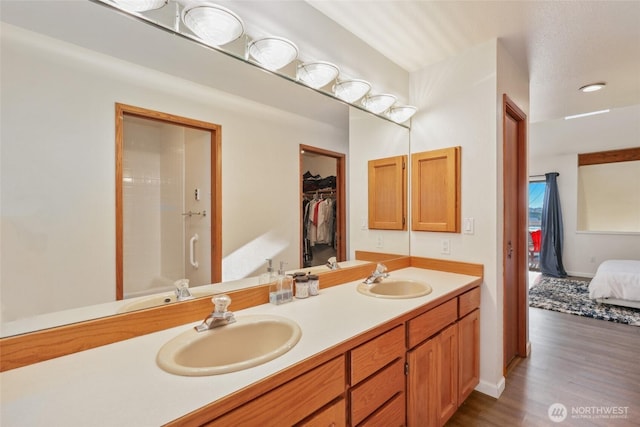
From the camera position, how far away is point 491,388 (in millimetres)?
1994

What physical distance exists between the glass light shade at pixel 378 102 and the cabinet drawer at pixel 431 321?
138 cm

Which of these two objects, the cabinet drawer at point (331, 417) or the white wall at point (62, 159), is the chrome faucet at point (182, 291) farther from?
the cabinet drawer at point (331, 417)

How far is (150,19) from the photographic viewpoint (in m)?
1.13

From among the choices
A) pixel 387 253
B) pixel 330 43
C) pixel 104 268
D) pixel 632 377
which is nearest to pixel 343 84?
pixel 330 43

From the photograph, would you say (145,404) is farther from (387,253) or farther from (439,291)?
(387,253)

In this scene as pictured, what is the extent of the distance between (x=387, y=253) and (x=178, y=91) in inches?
69.0

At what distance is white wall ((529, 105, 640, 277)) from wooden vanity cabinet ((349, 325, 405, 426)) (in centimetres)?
442

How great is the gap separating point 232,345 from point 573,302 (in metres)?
4.80

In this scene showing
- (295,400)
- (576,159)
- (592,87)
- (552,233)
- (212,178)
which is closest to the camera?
(295,400)

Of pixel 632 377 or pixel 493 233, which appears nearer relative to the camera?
pixel 493 233

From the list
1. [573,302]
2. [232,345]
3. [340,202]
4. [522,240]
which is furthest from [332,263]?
[573,302]

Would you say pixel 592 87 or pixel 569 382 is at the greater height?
pixel 592 87

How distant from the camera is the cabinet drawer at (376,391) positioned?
42.7 inches

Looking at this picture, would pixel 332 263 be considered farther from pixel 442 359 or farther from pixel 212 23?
pixel 212 23
